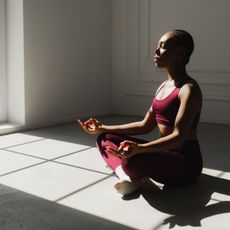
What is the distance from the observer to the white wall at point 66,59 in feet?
9.90

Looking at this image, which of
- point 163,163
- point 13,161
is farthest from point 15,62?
point 163,163

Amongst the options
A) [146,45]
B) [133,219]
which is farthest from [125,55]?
[133,219]

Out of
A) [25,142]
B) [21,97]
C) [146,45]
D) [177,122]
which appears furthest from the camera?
[146,45]

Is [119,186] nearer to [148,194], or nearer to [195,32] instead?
[148,194]

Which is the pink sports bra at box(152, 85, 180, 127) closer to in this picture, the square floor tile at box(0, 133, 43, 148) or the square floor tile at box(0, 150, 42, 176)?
the square floor tile at box(0, 150, 42, 176)

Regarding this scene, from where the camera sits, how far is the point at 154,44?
365 cm

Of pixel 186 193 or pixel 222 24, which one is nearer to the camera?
pixel 186 193

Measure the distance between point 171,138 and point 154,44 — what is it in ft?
7.73

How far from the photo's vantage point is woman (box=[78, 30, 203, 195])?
143 centimetres

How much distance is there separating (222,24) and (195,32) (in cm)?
24

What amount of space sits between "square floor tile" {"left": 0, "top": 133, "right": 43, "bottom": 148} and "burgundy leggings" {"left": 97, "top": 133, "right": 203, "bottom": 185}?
3.05 feet

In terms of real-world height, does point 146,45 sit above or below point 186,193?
above

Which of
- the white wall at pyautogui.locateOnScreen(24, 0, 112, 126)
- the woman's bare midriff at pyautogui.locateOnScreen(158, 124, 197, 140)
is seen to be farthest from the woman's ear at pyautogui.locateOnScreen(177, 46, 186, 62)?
the white wall at pyautogui.locateOnScreen(24, 0, 112, 126)

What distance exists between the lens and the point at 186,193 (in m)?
1.53
